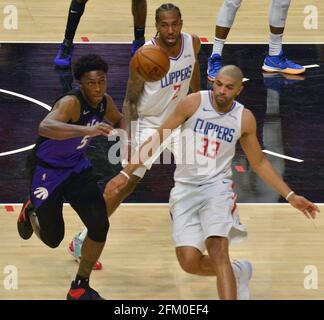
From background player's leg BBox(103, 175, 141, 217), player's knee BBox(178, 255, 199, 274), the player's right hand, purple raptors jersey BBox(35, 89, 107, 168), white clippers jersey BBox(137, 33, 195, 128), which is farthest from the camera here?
white clippers jersey BBox(137, 33, 195, 128)

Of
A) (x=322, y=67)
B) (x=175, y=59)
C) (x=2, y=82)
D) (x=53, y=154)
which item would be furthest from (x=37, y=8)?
(x=53, y=154)

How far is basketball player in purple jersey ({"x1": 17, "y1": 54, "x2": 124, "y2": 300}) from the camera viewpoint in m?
8.04

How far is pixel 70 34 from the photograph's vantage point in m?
13.3

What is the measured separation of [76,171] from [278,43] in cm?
565

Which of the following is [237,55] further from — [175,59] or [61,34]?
[175,59]

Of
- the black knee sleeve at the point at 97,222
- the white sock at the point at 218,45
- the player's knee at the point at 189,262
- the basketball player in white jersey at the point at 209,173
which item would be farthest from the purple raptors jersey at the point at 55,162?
the white sock at the point at 218,45

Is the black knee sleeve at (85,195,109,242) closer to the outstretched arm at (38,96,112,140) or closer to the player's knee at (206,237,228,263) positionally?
the outstretched arm at (38,96,112,140)

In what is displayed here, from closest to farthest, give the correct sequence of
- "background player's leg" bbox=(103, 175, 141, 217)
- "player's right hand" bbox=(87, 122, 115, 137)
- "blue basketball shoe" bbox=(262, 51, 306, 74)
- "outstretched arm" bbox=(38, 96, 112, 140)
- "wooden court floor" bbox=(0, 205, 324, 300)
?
"player's right hand" bbox=(87, 122, 115, 137), "outstretched arm" bbox=(38, 96, 112, 140), "wooden court floor" bbox=(0, 205, 324, 300), "background player's leg" bbox=(103, 175, 141, 217), "blue basketball shoe" bbox=(262, 51, 306, 74)

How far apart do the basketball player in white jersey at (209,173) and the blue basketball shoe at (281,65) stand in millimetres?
5482

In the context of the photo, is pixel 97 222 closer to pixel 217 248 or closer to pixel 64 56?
pixel 217 248

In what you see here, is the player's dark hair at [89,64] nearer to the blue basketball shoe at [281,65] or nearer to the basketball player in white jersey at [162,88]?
the basketball player in white jersey at [162,88]

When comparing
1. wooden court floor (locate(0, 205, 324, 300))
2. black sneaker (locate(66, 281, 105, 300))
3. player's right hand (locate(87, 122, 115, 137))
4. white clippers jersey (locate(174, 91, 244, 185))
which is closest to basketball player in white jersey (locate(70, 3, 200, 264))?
wooden court floor (locate(0, 205, 324, 300))

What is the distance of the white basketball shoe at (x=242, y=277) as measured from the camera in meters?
8.04

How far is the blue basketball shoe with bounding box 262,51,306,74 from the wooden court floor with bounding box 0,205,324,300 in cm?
372
